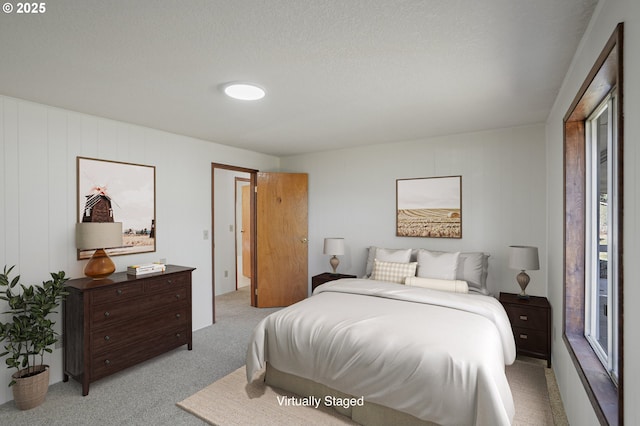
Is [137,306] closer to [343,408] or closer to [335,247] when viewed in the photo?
[343,408]

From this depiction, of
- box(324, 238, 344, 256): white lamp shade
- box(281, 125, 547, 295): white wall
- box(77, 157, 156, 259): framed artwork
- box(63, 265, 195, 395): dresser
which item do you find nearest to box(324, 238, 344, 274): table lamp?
box(324, 238, 344, 256): white lamp shade

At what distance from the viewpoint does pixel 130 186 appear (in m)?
3.43

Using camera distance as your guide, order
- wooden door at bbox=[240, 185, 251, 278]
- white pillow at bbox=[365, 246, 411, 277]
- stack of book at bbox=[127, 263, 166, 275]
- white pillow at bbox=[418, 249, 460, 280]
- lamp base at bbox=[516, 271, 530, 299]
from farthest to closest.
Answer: wooden door at bbox=[240, 185, 251, 278]
white pillow at bbox=[365, 246, 411, 277]
white pillow at bbox=[418, 249, 460, 280]
lamp base at bbox=[516, 271, 530, 299]
stack of book at bbox=[127, 263, 166, 275]

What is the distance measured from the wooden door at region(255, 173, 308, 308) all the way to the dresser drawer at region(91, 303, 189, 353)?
5.41 ft

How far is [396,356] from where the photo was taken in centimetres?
206

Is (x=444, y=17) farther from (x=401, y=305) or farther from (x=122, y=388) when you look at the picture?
(x=122, y=388)

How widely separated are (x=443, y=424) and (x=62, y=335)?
3.16 m

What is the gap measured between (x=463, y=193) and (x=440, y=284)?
1247 millimetres

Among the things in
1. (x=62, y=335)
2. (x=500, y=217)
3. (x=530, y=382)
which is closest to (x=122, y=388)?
(x=62, y=335)

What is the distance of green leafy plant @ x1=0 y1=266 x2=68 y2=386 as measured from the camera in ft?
7.89

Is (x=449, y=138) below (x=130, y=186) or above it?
above

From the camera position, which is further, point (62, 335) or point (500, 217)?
point (500, 217)

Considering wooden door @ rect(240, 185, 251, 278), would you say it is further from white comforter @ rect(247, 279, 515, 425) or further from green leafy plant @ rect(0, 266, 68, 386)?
green leafy plant @ rect(0, 266, 68, 386)

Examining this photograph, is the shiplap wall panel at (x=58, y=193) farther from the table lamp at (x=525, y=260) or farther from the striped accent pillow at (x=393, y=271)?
the table lamp at (x=525, y=260)
